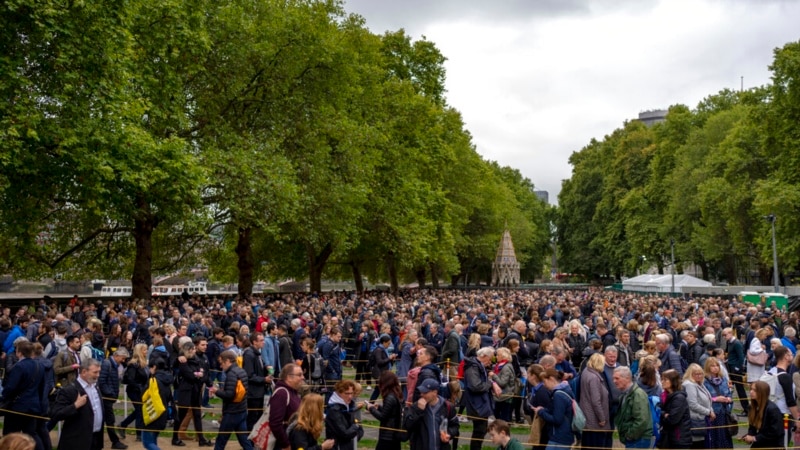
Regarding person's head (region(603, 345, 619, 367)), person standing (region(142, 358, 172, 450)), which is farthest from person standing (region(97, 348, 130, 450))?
person's head (region(603, 345, 619, 367))

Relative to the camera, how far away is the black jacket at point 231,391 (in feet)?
30.2

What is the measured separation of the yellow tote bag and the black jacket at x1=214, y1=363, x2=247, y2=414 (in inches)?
36.3

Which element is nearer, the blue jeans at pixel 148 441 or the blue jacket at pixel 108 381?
the blue jeans at pixel 148 441

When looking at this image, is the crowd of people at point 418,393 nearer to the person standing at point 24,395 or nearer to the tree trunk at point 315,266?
the person standing at point 24,395

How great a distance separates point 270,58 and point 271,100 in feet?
5.72

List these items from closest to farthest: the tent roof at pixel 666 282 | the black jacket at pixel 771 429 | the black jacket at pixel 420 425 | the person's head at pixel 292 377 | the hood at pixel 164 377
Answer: the black jacket at pixel 420 425, the person's head at pixel 292 377, the black jacket at pixel 771 429, the hood at pixel 164 377, the tent roof at pixel 666 282

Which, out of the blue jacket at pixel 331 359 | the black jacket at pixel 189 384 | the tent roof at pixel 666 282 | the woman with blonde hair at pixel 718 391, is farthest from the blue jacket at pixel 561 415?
the tent roof at pixel 666 282

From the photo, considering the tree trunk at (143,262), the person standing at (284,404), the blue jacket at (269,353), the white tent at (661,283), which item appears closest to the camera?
the person standing at (284,404)

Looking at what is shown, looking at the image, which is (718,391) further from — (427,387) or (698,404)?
(427,387)

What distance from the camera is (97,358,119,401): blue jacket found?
10.7 metres

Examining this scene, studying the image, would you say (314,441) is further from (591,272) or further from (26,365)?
(591,272)

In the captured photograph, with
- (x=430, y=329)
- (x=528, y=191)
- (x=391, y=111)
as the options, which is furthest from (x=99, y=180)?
(x=528, y=191)

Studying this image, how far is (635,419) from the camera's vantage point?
775 centimetres

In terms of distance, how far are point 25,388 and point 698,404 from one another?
780 centimetres
